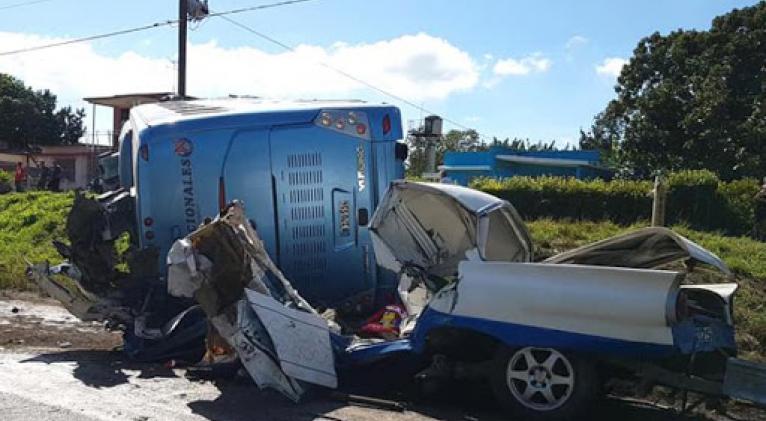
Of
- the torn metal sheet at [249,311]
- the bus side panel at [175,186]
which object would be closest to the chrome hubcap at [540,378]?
the torn metal sheet at [249,311]

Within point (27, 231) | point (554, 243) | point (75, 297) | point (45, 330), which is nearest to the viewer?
point (75, 297)

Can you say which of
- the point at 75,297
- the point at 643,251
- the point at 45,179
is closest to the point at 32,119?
the point at 45,179

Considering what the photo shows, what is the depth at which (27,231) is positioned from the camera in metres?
16.3

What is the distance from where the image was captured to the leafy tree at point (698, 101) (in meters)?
30.0

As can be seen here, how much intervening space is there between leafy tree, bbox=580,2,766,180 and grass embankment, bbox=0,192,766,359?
727 inches

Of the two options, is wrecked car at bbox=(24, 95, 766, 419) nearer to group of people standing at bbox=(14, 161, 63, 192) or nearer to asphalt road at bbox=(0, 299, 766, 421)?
asphalt road at bbox=(0, 299, 766, 421)

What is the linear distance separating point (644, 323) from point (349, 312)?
10.9 ft

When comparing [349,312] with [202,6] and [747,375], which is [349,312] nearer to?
[747,375]

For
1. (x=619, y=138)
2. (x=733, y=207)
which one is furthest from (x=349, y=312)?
(x=619, y=138)

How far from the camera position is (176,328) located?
6.96m

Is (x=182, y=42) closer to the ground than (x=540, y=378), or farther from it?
farther from it

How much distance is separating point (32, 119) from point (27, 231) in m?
48.1

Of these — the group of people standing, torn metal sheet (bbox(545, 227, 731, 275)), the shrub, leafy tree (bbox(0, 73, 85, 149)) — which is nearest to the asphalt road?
torn metal sheet (bbox(545, 227, 731, 275))

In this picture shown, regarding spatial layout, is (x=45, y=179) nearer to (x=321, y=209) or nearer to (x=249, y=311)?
(x=321, y=209)
